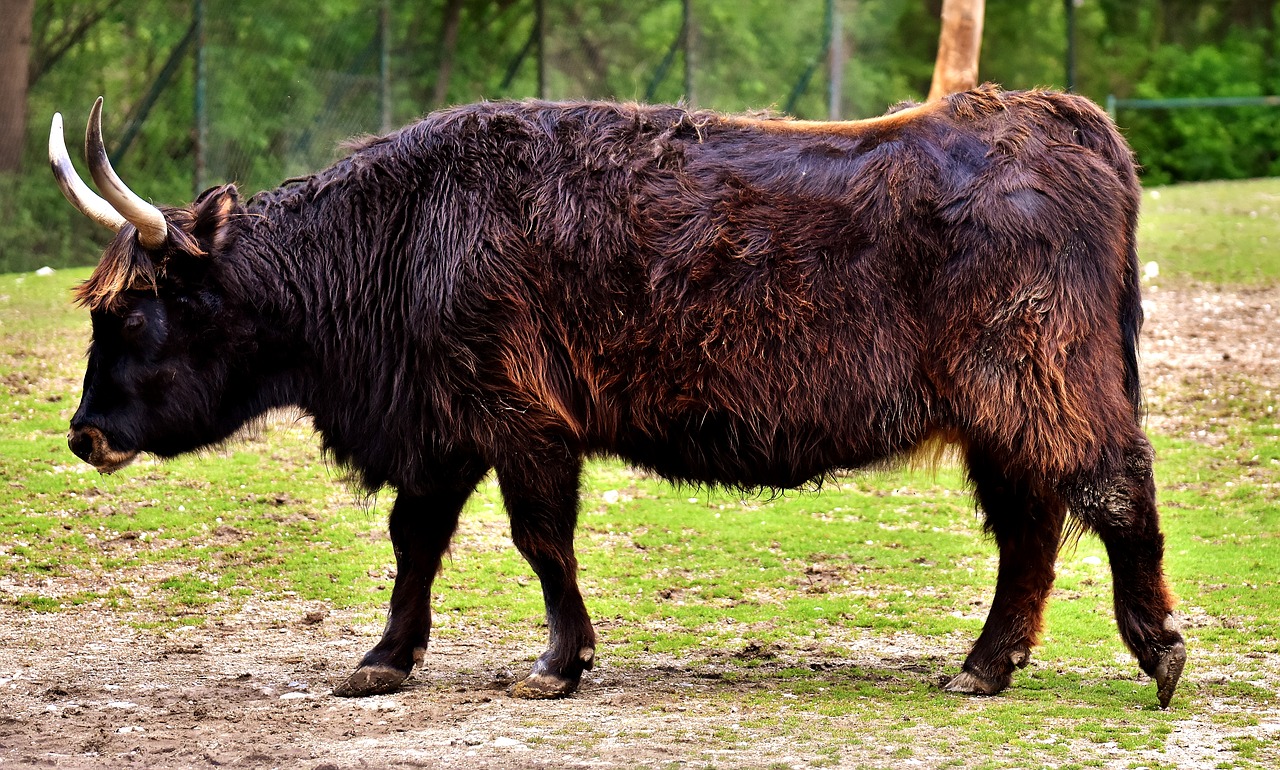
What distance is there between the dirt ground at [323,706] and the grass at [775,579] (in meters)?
0.07

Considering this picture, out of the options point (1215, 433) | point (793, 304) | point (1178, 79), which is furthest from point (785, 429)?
point (1178, 79)

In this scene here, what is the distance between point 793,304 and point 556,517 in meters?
1.18

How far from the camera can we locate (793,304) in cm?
552

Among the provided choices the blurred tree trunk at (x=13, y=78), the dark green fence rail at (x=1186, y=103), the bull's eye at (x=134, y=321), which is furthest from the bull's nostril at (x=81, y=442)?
the dark green fence rail at (x=1186, y=103)

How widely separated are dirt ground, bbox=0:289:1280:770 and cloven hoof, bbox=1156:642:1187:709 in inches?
8.7

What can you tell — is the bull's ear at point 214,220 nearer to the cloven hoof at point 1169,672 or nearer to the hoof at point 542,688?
the hoof at point 542,688

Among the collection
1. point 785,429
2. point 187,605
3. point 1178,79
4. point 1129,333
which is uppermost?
point 1178,79

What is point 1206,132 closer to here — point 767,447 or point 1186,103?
point 1186,103

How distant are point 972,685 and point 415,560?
2215 millimetres

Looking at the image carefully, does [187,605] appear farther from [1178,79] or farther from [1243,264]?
[1178,79]

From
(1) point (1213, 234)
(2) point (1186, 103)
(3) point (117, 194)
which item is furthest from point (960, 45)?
(2) point (1186, 103)

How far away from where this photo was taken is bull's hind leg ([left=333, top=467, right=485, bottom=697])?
19.1 ft

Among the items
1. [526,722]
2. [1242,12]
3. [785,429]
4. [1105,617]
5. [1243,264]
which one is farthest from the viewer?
[1242,12]

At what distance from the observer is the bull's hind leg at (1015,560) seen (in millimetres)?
5812
